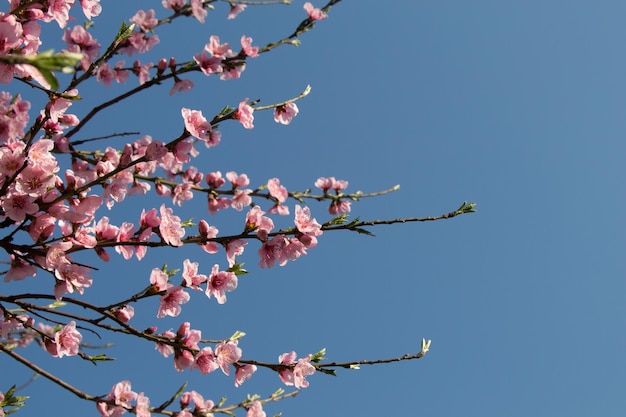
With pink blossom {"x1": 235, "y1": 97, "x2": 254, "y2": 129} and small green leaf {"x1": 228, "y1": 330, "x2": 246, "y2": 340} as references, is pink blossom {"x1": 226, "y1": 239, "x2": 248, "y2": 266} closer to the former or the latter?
small green leaf {"x1": 228, "y1": 330, "x2": 246, "y2": 340}

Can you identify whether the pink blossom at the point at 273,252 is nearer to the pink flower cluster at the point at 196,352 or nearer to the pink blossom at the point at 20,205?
the pink flower cluster at the point at 196,352

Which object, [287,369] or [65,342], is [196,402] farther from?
[65,342]

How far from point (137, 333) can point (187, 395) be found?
28.2 inches

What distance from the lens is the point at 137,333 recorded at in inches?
120

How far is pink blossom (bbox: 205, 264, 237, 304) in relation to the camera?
3.38m

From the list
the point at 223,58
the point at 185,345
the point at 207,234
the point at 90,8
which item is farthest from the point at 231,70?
the point at 185,345

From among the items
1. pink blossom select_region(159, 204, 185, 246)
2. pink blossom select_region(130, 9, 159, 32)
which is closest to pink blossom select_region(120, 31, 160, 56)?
pink blossom select_region(130, 9, 159, 32)

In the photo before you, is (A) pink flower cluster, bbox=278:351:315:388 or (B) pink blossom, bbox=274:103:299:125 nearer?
(A) pink flower cluster, bbox=278:351:315:388

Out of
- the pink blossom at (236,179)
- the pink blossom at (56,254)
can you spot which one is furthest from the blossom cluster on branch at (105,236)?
the pink blossom at (236,179)

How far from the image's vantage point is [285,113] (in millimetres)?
4582

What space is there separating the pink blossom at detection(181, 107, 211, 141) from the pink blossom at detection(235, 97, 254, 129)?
46 centimetres

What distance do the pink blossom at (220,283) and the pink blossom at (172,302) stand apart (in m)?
0.18

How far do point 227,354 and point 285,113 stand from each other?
7.41 ft

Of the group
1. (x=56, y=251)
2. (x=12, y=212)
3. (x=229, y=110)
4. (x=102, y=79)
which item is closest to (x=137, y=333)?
(x=56, y=251)
